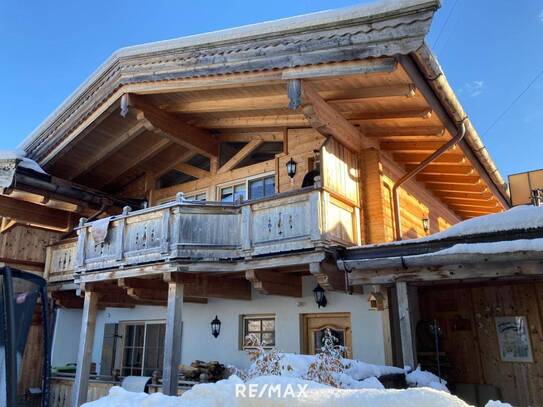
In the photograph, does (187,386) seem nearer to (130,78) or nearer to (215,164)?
(215,164)

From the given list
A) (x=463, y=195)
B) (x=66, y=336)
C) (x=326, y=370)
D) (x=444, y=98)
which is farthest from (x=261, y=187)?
(x=66, y=336)

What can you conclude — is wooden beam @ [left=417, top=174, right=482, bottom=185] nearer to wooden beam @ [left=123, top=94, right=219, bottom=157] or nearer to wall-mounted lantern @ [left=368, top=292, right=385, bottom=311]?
wall-mounted lantern @ [left=368, top=292, right=385, bottom=311]

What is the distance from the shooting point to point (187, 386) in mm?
9492

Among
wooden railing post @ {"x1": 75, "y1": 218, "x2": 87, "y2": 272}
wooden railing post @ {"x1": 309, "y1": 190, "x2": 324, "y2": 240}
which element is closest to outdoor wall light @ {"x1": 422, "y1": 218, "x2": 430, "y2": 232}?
wooden railing post @ {"x1": 309, "y1": 190, "x2": 324, "y2": 240}

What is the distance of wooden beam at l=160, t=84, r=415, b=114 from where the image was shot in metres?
7.73

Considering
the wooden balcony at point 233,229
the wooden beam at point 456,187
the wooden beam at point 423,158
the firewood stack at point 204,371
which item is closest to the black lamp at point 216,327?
the firewood stack at point 204,371

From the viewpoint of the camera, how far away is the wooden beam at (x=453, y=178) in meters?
11.7

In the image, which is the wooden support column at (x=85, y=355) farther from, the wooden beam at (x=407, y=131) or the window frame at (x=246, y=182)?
the wooden beam at (x=407, y=131)

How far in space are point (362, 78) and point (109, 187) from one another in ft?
31.1

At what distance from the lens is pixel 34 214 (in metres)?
13.9

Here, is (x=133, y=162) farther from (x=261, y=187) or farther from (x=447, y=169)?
(x=447, y=169)

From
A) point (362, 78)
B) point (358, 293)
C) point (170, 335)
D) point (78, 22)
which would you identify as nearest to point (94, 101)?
point (170, 335)

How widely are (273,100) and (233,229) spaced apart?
2.75m

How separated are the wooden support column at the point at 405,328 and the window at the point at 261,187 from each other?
173 inches
